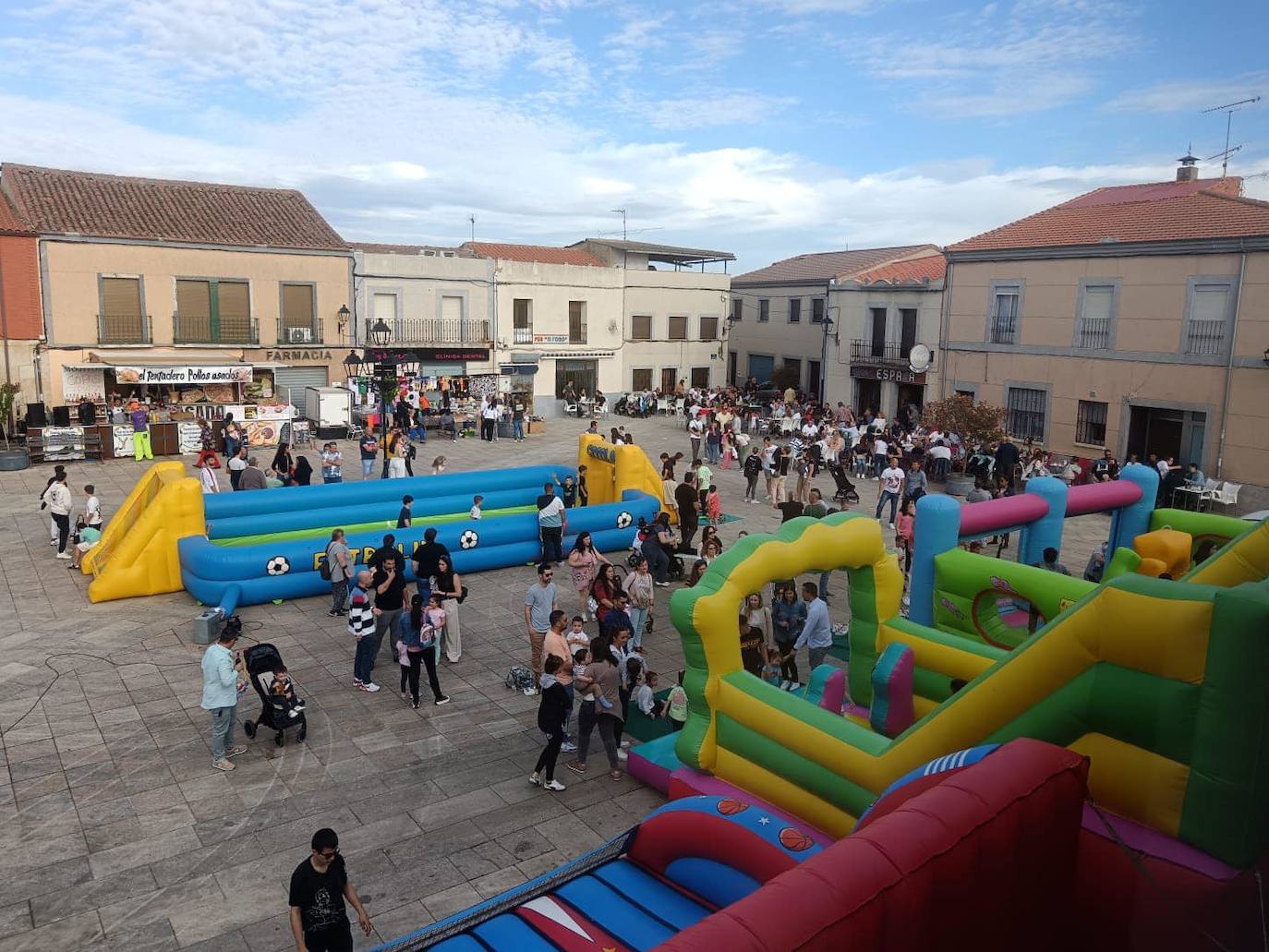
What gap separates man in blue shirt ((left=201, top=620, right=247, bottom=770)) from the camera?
28.5ft

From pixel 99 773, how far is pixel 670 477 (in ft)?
35.4

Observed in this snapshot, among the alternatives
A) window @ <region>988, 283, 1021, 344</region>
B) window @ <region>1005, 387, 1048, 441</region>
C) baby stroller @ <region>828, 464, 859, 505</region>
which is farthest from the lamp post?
window @ <region>1005, 387, 1048, 441</region>

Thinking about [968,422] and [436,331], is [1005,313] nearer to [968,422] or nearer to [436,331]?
[968,422]

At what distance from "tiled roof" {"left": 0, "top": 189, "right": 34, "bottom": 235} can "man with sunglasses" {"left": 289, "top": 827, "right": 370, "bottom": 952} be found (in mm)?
26016

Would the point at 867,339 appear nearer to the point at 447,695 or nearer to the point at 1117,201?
the point at 1117,201

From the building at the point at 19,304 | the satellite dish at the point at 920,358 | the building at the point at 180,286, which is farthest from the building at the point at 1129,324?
the building at the point at 19,304

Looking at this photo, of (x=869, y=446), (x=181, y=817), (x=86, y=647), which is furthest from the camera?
(x=869, y=446)

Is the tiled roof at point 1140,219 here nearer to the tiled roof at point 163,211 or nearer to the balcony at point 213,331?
the tiled roof at point 163,211

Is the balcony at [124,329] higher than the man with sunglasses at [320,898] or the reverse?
higher

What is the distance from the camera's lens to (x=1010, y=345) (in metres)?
27.8

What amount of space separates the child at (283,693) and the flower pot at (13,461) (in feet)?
57.0

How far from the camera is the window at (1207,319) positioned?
2270cm

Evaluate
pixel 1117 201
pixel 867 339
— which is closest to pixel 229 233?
pixel 867 339

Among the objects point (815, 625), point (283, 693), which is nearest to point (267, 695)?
point (283, 693)
